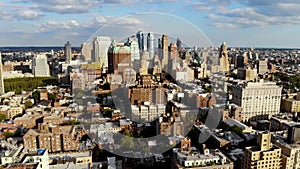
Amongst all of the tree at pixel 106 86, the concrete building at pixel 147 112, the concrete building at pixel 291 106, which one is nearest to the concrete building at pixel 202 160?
A: the concrete building at pixel 147 112

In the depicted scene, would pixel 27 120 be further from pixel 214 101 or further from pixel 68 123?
pixel 214 101

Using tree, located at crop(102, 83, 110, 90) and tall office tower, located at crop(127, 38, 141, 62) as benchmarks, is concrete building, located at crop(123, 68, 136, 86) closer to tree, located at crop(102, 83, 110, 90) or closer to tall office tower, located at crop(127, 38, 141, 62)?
tall office tower, located at crop(127, 38, 141, 62)

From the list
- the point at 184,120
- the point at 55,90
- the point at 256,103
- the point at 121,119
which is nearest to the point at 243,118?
the point at 256,103

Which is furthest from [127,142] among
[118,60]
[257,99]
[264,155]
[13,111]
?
[118,60]

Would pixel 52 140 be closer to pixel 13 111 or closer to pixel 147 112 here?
pixel 147 112

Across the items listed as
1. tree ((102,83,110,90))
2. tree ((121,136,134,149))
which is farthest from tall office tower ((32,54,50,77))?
tree ((121,136,134,149))

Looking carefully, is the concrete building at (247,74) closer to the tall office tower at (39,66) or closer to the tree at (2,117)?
the tree at (2,117)
